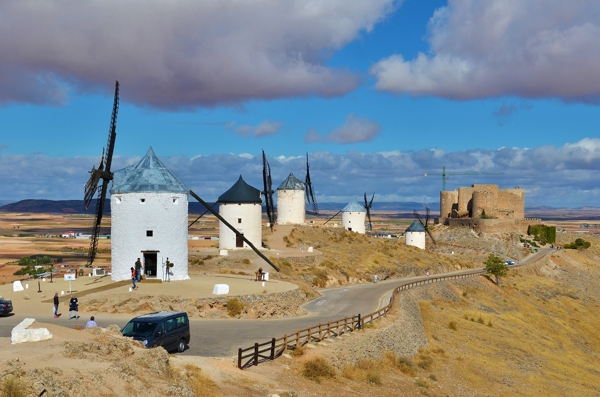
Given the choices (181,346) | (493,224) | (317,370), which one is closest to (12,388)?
(181,346)

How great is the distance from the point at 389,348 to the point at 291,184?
46.3 m

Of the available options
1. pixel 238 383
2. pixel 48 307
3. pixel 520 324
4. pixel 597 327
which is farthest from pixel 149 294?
pixel 597 327

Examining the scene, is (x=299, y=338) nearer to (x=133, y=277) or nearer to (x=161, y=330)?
(x=161, y=330)

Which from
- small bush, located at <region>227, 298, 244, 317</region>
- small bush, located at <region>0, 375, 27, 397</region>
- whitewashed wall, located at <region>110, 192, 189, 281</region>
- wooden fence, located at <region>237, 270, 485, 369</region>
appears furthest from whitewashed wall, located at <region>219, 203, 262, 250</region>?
small bush, located at <region>0, 375, 27, 397</region>

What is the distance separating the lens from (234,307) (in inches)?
1158

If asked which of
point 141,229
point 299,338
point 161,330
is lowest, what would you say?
point 299,338

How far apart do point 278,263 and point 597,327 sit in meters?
30.3

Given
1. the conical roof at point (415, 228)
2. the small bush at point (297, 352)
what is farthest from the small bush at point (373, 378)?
the conical roof at point (415, 228)

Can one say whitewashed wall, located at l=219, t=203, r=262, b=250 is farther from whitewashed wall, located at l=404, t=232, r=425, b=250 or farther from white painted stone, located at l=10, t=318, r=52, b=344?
white painted stone, located at l=10, t=318, r=52, b=344

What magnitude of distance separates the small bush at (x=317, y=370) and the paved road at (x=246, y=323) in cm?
264

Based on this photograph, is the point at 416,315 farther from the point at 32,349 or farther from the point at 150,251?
the point at 32,349

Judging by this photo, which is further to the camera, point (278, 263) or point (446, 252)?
point (446, 252)

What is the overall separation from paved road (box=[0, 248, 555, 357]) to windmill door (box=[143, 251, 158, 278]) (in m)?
7.21

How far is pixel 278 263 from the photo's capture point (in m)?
47.5
